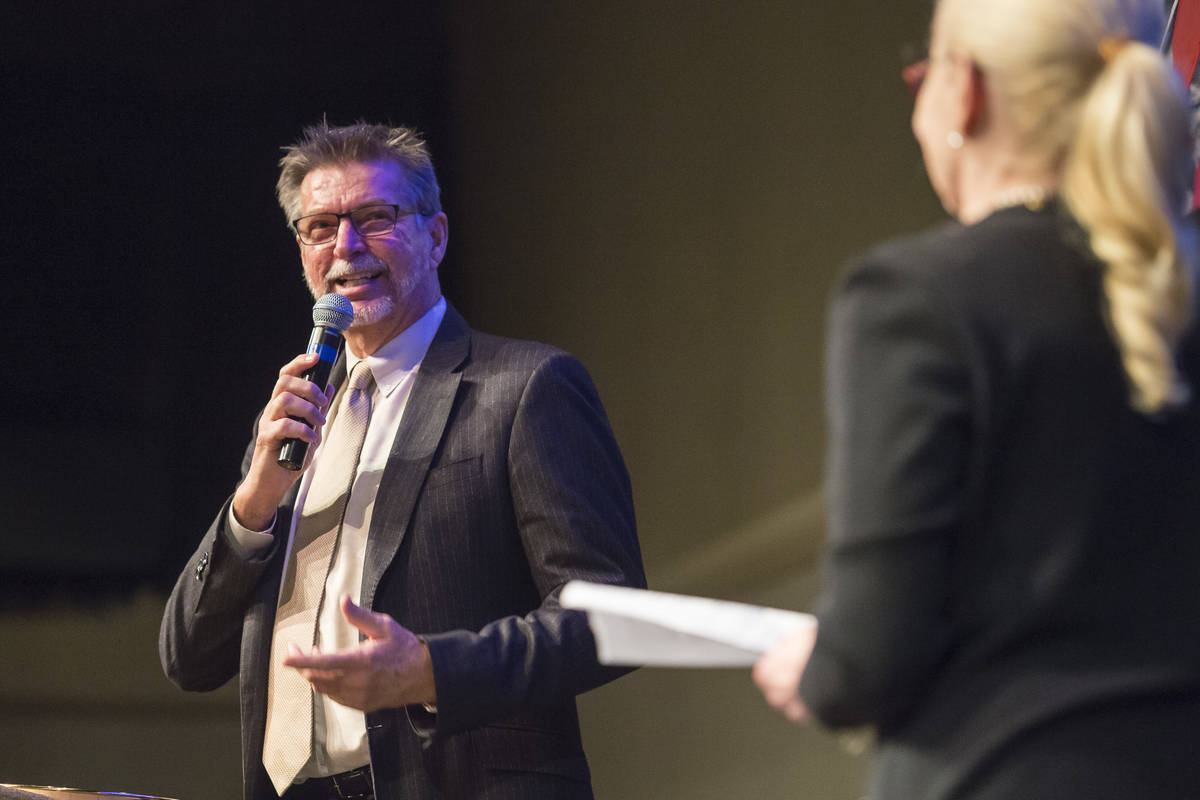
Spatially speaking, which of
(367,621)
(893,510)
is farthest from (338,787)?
(893,510)

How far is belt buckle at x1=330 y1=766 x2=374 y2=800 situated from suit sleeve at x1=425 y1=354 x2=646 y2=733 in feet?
0.65

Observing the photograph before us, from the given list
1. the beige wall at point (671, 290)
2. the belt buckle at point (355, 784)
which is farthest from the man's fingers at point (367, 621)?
the beige wall at point (671, 290)

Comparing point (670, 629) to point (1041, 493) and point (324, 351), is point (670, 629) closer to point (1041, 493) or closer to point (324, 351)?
point (1041, 493)

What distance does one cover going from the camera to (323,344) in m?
1.91

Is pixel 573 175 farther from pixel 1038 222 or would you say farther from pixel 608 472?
pixel 1038 222

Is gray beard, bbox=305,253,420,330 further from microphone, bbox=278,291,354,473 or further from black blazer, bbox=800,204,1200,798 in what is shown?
black blazer, bbox=800,204,1200,798

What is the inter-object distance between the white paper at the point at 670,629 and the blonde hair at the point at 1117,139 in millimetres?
315

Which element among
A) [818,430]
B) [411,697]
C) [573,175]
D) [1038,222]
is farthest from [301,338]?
[1038,222]

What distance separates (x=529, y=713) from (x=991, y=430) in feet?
3.61

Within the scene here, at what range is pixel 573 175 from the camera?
3.61m

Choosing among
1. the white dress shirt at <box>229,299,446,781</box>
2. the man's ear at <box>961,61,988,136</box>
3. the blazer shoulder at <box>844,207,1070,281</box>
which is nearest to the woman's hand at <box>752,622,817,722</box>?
the blazer shoulder at <box>844,207,1070,281</box>

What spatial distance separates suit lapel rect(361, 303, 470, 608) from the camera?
180cm

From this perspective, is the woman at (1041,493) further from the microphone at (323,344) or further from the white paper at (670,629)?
the microphone at (323,344)

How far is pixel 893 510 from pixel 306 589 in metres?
1.24
